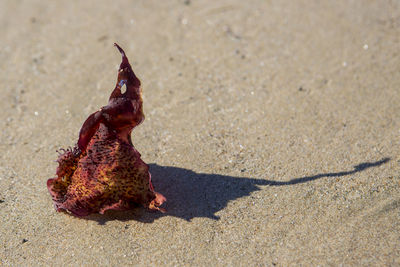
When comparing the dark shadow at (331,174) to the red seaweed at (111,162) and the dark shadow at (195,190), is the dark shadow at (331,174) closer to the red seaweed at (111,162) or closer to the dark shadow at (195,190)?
the dark shadow at (195,190)

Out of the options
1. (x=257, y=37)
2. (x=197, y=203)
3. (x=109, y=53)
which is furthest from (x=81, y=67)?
(x=197, y=203)

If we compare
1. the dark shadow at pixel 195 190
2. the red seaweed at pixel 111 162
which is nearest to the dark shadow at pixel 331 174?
the dark shadow at pixel 195 190

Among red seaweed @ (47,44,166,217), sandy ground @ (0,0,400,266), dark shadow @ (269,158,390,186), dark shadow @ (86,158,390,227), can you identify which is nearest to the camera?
red seaweed @ (47,44,166,217)

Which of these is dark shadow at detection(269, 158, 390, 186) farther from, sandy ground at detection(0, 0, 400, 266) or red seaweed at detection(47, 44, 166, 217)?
red seaweed at detection(47, 44, 166, 217)

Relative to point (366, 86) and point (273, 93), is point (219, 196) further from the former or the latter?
point (366, 86)

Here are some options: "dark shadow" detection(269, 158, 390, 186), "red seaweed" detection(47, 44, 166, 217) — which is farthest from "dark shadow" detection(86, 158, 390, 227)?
"red seaweed" detection(47, 44, 166, 217)

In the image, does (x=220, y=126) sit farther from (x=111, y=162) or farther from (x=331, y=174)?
(x=111, y=162)
